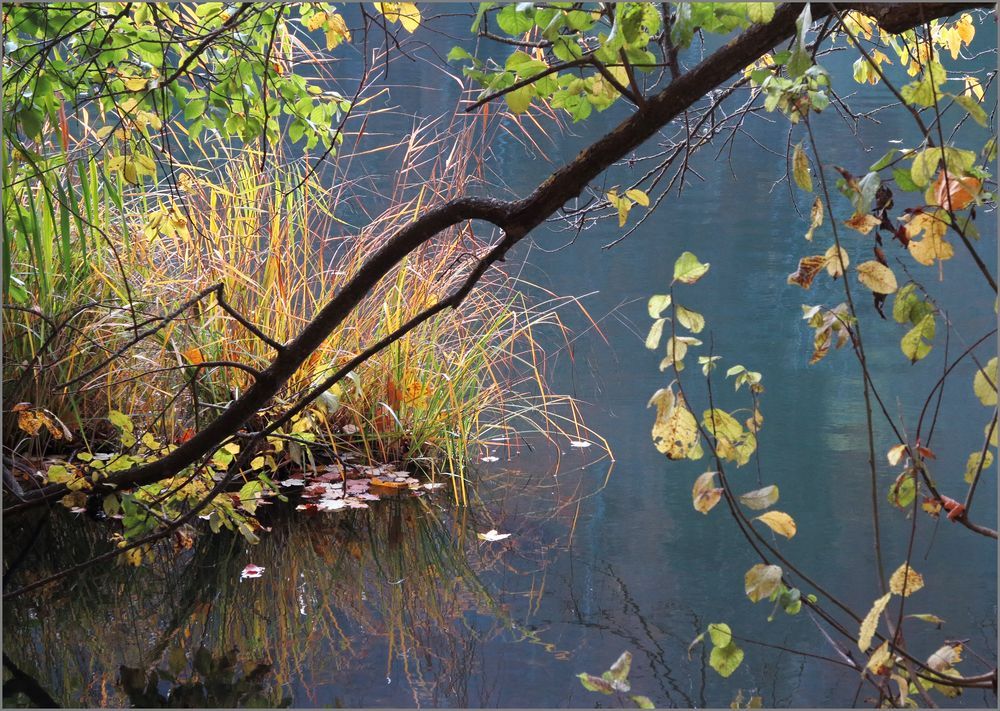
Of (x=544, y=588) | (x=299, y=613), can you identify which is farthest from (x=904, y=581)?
(x=299, y=613)

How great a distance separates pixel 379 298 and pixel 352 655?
5.08 ft

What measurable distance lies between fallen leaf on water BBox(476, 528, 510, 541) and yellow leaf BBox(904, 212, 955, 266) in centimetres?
145

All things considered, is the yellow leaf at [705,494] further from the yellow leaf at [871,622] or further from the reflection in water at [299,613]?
the reflection in water at [299,613]

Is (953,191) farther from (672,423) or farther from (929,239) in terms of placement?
(672,423)

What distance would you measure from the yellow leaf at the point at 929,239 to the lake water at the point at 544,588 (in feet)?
0.90

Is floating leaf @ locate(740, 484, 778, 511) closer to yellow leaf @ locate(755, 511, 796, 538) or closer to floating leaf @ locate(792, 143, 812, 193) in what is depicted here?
yellow leaf @ locate(755, 511, 796, 538)

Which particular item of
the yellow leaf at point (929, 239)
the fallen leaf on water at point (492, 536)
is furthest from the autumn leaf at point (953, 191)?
the fallen leaf on water at point (492, 536)

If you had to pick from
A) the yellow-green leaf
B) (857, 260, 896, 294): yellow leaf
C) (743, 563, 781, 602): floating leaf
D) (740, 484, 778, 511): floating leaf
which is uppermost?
(857, 260, 896, 294): yellow leaf

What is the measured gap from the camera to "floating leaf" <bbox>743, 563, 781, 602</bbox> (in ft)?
2.99

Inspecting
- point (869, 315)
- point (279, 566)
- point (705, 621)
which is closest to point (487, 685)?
point (705, 621)

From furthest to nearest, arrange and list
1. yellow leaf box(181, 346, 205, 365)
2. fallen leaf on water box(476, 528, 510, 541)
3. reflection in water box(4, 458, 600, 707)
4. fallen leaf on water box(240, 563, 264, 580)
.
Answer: yellow leaf box(181, 346, 205, 365) < fallen leaf on water box(476, 528, 510, 541) < fallen leaf on water box(240, 563, 264, 580) < reflection in water box(4, 458, 600, 707)

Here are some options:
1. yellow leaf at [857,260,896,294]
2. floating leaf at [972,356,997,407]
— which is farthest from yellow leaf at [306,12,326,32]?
floating leaf at [972,356,997,407]

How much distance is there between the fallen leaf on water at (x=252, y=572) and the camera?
6.46ft

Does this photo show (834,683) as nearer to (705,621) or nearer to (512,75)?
(705,621)
